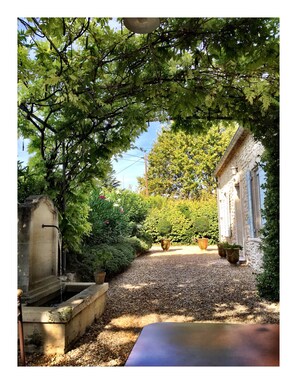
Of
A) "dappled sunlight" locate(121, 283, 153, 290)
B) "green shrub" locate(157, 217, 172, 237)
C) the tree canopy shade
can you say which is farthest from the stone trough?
"green shrub" locate(157, 217, 172, 237)

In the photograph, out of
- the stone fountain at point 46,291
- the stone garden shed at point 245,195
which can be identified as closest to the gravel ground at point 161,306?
the stone fountain at point 46,291

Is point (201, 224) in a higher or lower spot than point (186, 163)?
lower

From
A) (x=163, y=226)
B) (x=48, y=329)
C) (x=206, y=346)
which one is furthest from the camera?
(x=163, y=226)

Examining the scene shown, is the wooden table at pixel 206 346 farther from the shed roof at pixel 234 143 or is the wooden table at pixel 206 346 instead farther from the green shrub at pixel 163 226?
the green shrub at pixel 163 226

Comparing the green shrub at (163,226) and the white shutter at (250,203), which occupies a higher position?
the white shutter at (250,203)

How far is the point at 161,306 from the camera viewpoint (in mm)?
4531

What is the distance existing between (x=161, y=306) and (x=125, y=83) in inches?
121

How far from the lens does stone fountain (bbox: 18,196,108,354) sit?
2.96 metres

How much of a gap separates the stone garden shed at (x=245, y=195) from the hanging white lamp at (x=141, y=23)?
3.23 metres

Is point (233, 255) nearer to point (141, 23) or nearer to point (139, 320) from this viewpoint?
point (139, 320)

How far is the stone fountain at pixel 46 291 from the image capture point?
2959mm

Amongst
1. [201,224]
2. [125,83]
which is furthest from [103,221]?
[201,224]
